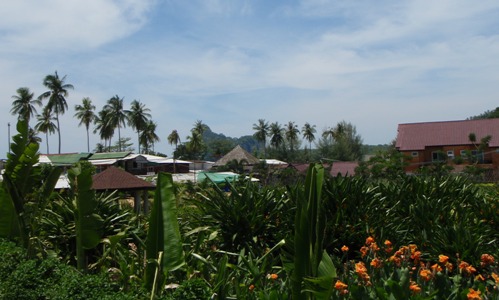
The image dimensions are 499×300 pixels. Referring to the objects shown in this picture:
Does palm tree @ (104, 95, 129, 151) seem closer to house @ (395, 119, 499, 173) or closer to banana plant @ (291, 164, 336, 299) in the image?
house @ (395, 119, 499, 173)

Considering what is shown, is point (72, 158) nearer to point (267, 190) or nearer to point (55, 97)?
point (55, 97)

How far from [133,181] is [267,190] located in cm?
1177

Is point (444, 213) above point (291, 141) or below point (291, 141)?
below

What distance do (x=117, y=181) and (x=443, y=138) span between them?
36.9 metres

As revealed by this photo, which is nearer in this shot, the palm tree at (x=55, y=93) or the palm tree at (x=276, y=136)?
the palm tree at (x=55, y=93)

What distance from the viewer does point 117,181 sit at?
1739 cm

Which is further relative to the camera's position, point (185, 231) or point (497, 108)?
point (497, 108)

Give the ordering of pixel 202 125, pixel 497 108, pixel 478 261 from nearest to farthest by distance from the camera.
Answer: pixel 478 261 → pixel 497 108 → pixel 202 125

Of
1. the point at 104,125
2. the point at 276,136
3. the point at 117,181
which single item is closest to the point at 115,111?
the point at 104,125

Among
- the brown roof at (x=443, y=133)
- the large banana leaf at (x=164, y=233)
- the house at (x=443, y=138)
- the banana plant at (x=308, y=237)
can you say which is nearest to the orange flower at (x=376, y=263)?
the banana plant at (x=308, y=237)

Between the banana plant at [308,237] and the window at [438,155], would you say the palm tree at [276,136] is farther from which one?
the banana plant at [308,237]

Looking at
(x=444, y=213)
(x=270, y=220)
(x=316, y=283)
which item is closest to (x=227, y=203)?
(x=270, y=220)

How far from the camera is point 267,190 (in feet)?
20.6

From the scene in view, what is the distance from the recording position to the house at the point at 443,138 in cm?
4666
